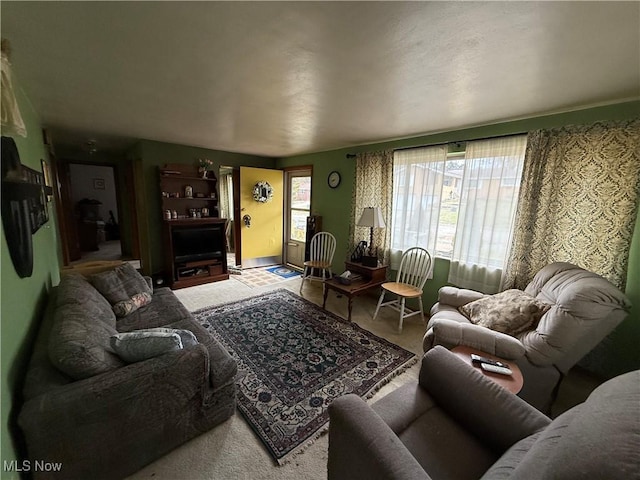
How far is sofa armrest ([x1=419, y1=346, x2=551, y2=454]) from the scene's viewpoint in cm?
106

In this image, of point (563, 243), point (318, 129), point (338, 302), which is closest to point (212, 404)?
point (338, 302)

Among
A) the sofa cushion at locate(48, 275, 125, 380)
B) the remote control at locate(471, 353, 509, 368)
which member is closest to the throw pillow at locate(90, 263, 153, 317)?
the sofa cushion at locate(48, 275, 125, 380)

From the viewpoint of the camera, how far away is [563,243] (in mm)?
2199

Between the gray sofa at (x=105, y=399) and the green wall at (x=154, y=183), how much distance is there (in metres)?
2.50

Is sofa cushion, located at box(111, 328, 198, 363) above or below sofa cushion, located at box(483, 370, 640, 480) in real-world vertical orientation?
below

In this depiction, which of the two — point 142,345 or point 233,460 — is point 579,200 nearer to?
point 233,460

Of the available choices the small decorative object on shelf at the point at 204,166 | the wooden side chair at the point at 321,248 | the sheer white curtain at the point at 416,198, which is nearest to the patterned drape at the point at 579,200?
the sheer white curtain at the point at 416,198

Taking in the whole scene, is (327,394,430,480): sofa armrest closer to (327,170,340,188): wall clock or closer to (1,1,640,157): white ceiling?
(1,1,640,157): white ceiling

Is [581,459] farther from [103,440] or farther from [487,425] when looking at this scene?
[103,440]

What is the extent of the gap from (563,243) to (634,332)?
2.59ft

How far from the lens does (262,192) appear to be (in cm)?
489

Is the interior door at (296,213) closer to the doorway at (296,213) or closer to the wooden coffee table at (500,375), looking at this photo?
the doorway at (296,213)

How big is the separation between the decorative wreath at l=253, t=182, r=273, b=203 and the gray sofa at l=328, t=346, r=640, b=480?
A: 4182mm

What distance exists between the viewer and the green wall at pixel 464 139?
192 centimetres
